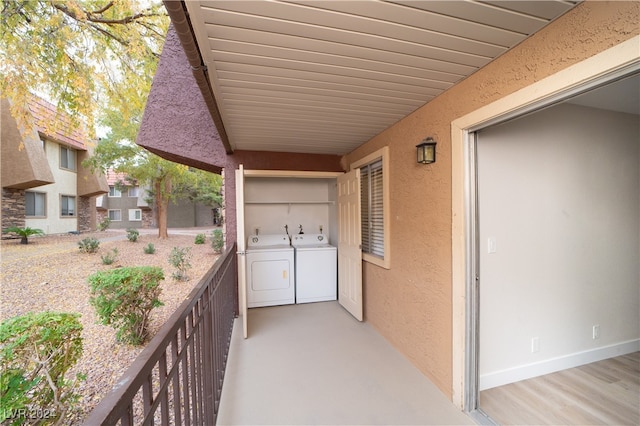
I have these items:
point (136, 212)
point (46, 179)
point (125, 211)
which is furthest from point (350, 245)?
point (125, 211)

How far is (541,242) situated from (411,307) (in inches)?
48.7

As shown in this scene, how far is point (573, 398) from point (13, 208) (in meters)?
14.1

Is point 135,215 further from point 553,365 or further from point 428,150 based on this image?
point 553,365

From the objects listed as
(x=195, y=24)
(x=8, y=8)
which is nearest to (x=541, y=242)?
(x=195, y=24)

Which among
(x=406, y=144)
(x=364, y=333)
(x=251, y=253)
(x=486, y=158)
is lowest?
(x=364, y=333)

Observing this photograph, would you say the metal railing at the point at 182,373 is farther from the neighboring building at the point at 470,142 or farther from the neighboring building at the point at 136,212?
the neighboring building at the point at 136,212

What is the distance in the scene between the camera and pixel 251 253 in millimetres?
3857

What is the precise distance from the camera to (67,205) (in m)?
11.2

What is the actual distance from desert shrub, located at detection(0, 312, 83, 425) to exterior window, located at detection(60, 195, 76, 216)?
12.4 metres

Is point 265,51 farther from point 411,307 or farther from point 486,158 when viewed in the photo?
point 411,307

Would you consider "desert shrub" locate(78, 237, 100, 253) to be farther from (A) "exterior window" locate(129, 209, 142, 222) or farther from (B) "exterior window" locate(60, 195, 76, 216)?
(A) "exterior window" locate(129, 209, 142, 222)

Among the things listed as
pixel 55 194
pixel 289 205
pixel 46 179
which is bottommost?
pixel 289 205

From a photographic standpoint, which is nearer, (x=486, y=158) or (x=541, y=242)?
(x=486, y=158)

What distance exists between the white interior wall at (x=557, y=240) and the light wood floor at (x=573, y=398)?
0.29ft
